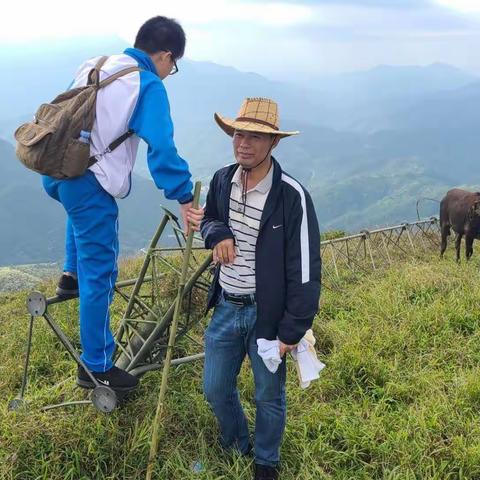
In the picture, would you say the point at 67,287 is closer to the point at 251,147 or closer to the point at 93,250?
the point at 93,250

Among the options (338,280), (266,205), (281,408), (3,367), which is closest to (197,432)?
(281,408)

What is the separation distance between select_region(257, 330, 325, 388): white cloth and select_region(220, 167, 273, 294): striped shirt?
0.37 metres

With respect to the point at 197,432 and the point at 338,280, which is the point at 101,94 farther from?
the point at 338,280

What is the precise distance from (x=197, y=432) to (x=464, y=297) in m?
4.56

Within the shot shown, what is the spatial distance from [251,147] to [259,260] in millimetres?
695

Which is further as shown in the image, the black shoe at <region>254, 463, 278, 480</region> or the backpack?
the black shoe at <region>254, 463, 278, 480</region>

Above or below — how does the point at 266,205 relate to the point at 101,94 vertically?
below

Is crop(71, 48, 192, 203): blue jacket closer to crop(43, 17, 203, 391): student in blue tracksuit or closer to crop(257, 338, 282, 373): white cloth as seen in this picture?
A: crop(43, 17, 203, 391): student in blue tracksuit

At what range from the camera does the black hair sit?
3461 mm

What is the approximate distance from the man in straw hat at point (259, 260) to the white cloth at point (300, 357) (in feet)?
0.16

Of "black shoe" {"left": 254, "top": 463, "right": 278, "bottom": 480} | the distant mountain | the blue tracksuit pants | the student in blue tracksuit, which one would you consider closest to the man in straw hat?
"black shoe" {"left": 254, "top": 463, "right": 278, "bottom": 480}

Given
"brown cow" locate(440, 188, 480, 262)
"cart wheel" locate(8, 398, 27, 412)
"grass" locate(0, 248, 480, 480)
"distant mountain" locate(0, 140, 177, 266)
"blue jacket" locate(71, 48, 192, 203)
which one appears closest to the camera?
"blue jacket" locate(71, 48, 192, 203)

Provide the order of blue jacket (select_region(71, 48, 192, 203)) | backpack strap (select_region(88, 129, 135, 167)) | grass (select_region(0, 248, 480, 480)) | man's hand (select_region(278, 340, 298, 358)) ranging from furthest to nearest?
grass (select_region(0, 248, 480, 480)) → backpack strap (select_region(88, 129, 135, 167)) → blue jacket (select_region(71, 48, 192, 203)) → man's hand (select_region(278, 340, 298, 358))

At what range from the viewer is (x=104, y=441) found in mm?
3752
